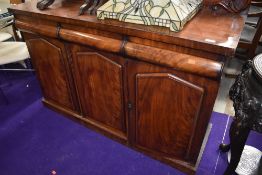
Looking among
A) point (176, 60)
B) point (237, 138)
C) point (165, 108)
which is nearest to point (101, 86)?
point (165, 108)

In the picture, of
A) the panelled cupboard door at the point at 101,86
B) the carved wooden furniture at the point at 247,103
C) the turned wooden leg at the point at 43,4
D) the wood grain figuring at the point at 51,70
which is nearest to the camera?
the carved wooden furniture at the point at 247,103

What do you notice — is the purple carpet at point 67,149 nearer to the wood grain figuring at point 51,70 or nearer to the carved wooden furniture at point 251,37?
the wood grain figuring at point 51,70

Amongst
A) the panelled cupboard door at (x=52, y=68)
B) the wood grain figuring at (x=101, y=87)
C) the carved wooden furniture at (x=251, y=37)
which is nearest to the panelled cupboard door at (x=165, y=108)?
the wood grain figuring at (x=101, y=87)

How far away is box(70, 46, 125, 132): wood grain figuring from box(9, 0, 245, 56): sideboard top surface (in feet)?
0.68

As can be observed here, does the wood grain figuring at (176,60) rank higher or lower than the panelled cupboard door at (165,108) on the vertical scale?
higher

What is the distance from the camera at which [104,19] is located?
118 cm

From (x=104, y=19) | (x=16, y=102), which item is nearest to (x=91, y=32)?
(x=104, y=19)

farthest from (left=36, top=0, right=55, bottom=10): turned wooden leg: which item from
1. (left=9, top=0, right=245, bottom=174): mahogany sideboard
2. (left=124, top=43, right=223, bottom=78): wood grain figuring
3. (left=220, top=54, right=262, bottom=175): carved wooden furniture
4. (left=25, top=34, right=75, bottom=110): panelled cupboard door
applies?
(left=220, top=54, right=262, bottom=175): carved wooden furniture

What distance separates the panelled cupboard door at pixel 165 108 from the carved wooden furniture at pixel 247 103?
151mm

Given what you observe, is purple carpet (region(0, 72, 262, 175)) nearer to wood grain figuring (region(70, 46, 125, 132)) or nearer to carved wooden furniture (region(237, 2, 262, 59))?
wood grain figuring (region(70, 46, 125, 132))

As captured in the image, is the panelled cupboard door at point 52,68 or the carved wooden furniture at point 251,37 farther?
the carved wooden furniture at point 251,37

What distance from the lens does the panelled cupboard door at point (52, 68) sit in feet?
4.92

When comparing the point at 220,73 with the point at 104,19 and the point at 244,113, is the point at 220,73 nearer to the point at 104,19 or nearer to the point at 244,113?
the point at 244,113

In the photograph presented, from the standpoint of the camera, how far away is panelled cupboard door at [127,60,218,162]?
109cm
